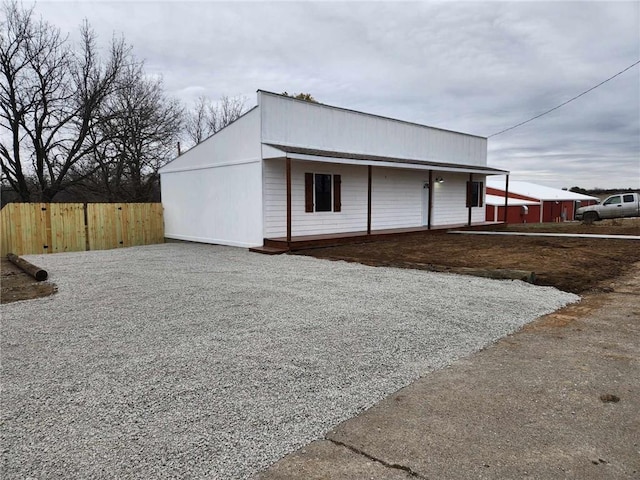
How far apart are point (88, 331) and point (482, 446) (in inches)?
159

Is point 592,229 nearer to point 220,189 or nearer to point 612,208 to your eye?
point 612,208

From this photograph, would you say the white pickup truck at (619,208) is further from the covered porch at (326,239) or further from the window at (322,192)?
the window at (322,192)

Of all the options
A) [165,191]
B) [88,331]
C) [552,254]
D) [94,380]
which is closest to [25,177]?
[165,191]

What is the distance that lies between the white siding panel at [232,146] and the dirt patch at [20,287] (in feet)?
20.8

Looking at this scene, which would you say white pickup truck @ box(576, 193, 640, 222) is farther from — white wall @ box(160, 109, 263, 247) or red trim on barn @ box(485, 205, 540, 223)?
white wall @ box(160, 109, 263, 247)

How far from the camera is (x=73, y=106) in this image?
18734 millimetres

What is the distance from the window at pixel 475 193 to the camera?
739 inches

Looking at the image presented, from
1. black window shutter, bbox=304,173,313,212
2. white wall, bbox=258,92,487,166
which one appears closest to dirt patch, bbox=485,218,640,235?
white wall, bbox=258,92,487,166

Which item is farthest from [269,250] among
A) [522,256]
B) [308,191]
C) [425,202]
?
[425,202]

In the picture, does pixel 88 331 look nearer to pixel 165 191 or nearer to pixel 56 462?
pixel 56 462

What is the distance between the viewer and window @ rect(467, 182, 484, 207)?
18.8 m

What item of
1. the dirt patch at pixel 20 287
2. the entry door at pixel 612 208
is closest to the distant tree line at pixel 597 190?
the entry door at pixel 612 208

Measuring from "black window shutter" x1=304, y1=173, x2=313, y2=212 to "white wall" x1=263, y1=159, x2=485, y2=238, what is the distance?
114mm

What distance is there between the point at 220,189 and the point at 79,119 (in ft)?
33.9
